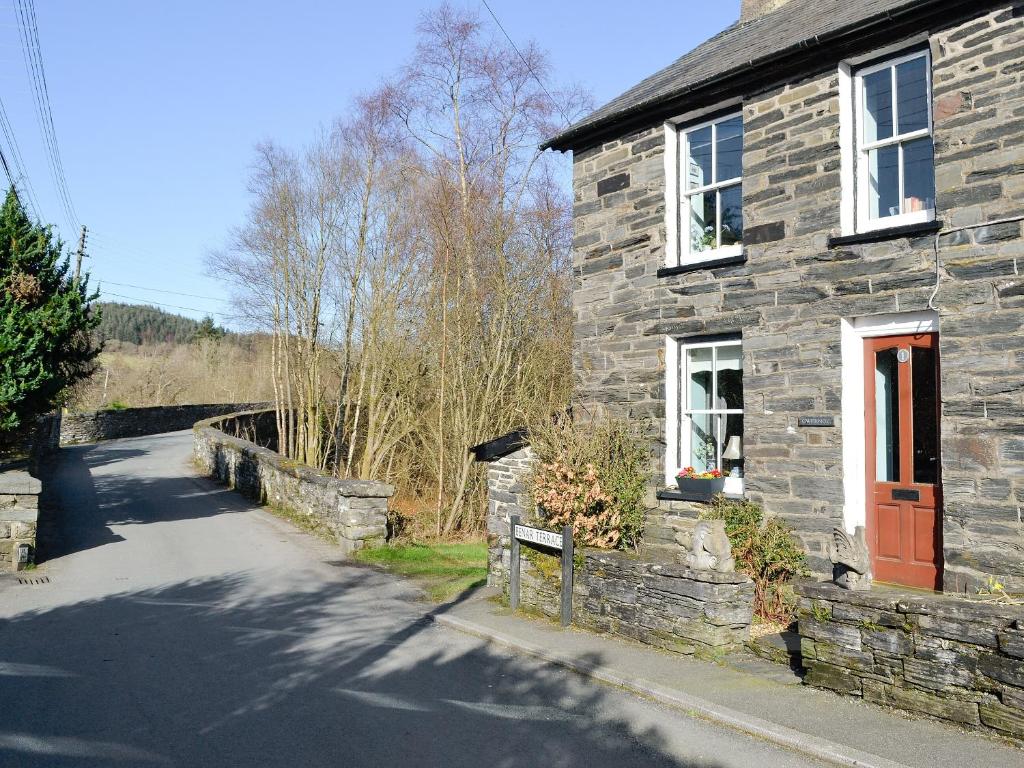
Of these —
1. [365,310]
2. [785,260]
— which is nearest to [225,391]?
[365,310]

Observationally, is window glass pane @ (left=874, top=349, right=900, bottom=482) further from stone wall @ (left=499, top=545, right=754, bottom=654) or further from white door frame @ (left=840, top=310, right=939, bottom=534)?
stone wall @ (left=499, top=545, right=754, bottom=654)

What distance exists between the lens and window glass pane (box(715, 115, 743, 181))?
9.50 m

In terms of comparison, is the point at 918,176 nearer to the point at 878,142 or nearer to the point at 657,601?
the point at 878,142

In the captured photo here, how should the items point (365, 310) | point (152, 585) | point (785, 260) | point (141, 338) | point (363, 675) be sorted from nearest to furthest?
point (363, 675)
point (785, 260)
point (152, 585)
point (365, 310)
point (141, 338)

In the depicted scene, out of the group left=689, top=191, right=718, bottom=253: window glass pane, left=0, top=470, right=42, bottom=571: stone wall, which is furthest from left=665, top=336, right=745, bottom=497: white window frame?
left=0, top=470, right=42, bottom=571: stone wall

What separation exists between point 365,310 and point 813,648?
15.3 metres

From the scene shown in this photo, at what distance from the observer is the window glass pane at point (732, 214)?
948 cm

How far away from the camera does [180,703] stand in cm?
606

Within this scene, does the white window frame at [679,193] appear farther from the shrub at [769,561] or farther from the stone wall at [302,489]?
the stone wall at [302,489]

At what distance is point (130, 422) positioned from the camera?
36438 mm

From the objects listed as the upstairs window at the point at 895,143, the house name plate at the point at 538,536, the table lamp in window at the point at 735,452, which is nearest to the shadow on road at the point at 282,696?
the house name plate at the point at 538,536

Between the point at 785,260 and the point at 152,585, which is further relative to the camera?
the point at 152,585

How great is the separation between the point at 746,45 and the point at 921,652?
7.30 meters

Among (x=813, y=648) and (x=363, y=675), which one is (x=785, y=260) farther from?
(x=363, y=675)
